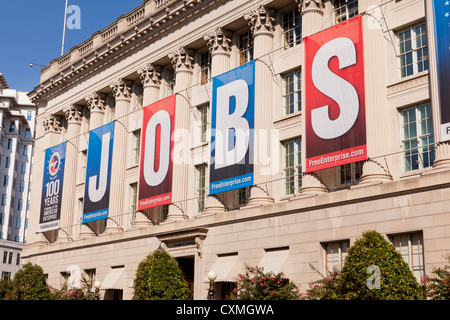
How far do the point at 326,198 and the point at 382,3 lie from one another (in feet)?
29.7

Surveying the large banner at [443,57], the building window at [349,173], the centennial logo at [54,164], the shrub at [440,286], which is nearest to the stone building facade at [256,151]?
the building window at [349,173]

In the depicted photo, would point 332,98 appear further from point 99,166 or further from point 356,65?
point 99,166

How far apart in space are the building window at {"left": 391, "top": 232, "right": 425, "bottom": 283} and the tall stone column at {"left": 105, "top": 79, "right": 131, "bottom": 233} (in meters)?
22.2

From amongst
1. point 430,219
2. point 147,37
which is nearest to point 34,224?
point 147,37

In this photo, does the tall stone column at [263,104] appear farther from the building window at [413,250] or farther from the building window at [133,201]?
the building window at [133,201]

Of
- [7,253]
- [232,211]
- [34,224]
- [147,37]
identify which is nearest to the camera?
[232,211]

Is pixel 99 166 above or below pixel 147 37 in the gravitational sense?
below

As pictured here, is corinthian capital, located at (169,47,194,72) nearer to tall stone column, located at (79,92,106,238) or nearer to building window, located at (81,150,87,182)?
tall stone column, located at (79,92,106,238)

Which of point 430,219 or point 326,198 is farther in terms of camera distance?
point 326,198

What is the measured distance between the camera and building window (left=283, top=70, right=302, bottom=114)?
32.2 metres

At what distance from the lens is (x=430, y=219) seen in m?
23.9

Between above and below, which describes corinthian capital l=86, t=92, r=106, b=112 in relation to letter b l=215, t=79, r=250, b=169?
above

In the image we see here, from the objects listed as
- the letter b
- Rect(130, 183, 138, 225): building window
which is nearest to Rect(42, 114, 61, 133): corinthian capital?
Rect(130, 183, 138, 225): building window

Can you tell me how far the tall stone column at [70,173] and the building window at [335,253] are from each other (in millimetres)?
25840
